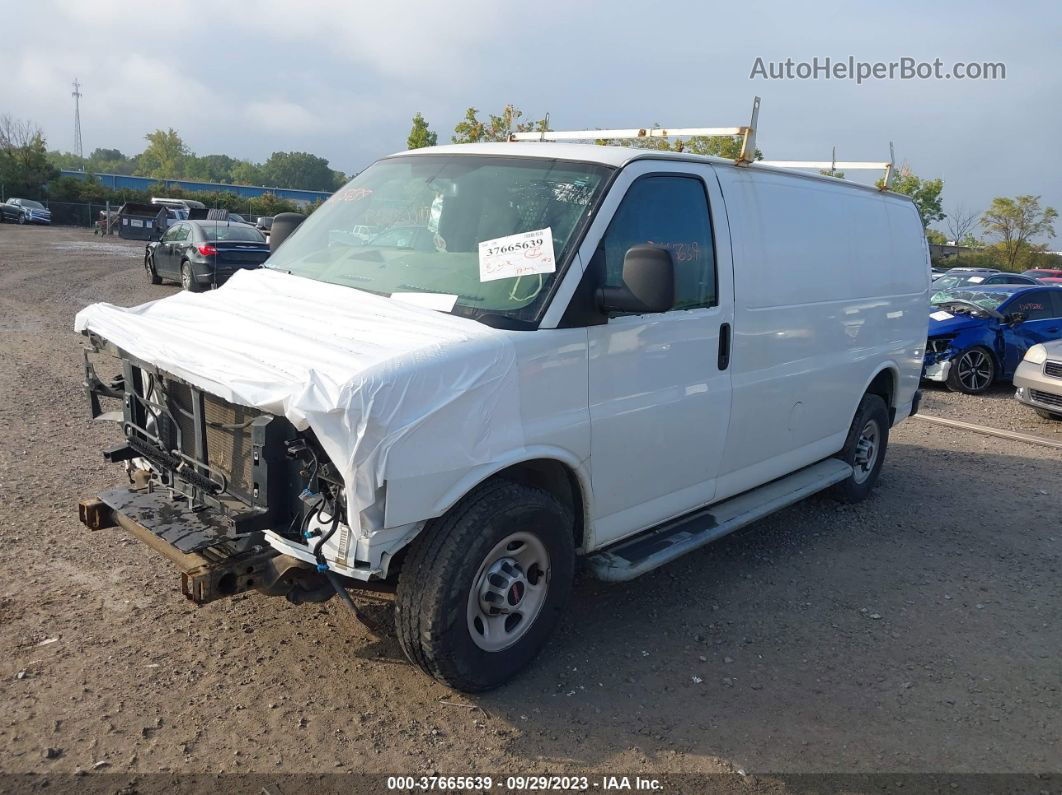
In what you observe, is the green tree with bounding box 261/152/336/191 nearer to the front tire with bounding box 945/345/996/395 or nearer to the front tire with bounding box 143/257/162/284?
the front tire with bounding box 143/257/162/284

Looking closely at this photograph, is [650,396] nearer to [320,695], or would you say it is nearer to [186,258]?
[320,695]

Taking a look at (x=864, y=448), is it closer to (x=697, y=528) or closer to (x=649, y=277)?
(x=697, y=528)

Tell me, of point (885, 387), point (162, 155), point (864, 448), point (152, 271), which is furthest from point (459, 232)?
point (162, 155)

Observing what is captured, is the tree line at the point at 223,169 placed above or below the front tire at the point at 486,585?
above

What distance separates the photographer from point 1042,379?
10656 mm

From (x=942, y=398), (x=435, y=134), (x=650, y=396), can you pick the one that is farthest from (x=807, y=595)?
(x=435, y=134)

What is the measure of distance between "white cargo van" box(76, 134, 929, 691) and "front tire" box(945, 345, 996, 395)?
8494 mm

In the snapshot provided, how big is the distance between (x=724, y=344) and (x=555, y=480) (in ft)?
4.26

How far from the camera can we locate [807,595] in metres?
5.12

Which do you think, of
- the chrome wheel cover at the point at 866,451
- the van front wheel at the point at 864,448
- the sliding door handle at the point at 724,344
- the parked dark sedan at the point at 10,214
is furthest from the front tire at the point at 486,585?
the parked dark sedan at the point at 10,214

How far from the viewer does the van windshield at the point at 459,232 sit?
382 centimetres

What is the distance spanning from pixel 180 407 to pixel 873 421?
5119mm

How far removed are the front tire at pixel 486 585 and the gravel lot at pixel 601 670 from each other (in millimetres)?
229

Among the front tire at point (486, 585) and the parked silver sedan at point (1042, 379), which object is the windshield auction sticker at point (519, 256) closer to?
the front tire at point (486, 585)
